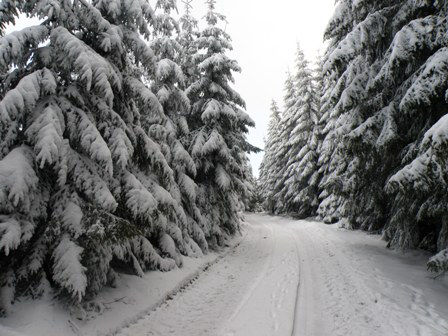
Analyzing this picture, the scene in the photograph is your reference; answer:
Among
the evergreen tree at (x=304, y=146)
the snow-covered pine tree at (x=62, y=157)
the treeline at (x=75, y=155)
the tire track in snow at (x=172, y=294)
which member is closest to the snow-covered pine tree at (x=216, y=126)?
the tire track in snow at (x=172, y=294)

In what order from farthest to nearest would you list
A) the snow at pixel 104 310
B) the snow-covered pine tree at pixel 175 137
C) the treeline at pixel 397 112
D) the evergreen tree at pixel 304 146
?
the evergreen tree at pixel 304 146 → the snow-covered pine tree at pixel 175 137 → the treeline at pixel 397 112 → the snow at pixel 104 310

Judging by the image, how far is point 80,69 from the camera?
19.2ft

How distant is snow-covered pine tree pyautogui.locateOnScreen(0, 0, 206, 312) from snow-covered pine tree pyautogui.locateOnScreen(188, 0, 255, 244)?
21.4 ft

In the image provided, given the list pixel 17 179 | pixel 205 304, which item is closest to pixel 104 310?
pixel 205 304

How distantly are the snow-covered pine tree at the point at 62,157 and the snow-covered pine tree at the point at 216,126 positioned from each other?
6.51 meters

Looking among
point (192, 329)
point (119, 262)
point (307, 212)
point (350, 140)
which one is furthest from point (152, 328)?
point (307, 212)

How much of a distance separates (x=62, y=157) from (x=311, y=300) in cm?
620

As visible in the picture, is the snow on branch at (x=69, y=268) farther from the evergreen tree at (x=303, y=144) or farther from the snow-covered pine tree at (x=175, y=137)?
the evergreen tree at (x=303, y=144)

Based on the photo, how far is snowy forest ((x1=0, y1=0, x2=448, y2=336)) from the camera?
17.7 feet

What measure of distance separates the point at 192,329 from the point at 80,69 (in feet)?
17.4

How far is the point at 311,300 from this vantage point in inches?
297

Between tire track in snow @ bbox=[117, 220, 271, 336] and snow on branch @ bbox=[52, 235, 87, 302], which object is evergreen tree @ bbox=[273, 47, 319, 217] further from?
snow on branch @ bbox=[52, 235, 87, 302]

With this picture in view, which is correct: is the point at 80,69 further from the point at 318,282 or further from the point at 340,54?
the point at 318,282

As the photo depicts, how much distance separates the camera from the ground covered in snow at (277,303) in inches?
225
